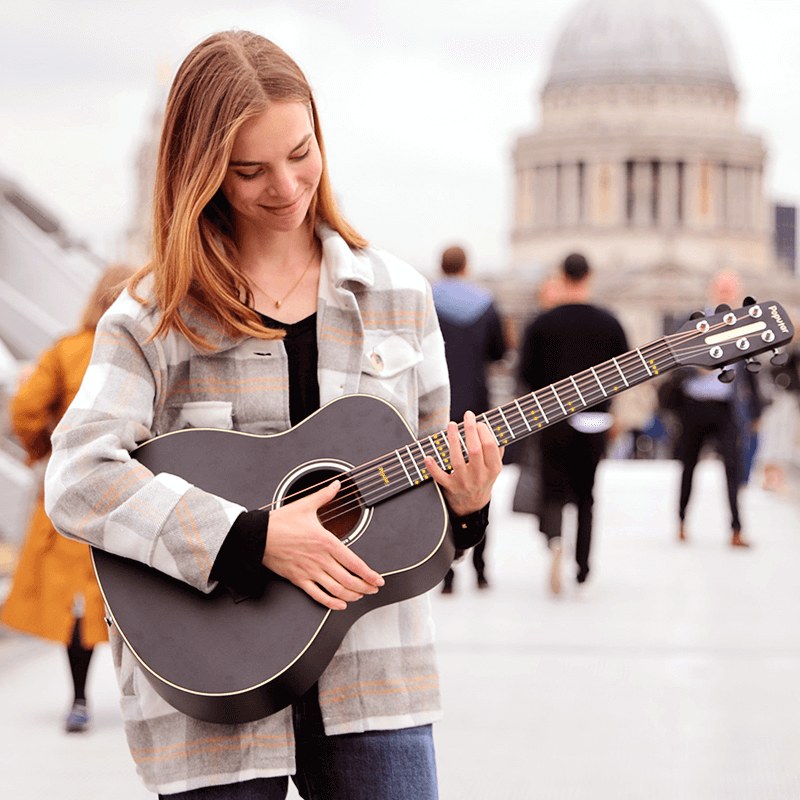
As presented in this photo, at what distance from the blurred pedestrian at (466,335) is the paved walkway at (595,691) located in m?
0.82

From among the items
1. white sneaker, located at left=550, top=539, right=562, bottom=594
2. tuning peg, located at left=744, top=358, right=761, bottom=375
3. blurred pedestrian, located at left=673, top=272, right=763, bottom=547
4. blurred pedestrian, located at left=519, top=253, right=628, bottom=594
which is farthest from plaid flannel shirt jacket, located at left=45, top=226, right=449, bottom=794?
blurred pedestrian, located at left=673, top=272, right=763, bottom=547

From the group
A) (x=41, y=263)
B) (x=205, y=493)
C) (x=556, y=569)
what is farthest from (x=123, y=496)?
(x=41, y=263)

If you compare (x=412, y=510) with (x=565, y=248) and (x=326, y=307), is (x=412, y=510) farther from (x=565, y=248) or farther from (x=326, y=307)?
(x=565, y=248)

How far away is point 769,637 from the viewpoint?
631 centimetres

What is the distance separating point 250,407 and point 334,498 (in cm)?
18

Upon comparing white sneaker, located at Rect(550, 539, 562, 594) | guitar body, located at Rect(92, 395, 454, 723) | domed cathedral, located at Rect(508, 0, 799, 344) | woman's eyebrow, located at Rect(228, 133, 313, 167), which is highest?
domed cathedral, located at Rect(508, 0, 799, 344)

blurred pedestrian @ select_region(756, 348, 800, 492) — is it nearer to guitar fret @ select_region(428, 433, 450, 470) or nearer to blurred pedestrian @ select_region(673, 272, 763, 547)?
blurred pedestrian @ select_region(673, 272, 763, 547)

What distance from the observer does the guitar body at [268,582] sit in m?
1.89

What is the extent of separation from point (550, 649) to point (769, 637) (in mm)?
1030

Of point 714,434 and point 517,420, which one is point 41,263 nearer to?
point 714,434

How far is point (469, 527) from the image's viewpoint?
82.1 inches

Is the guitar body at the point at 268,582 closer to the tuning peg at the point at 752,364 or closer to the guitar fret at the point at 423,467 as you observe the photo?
the guitar fret at the point at 423,467

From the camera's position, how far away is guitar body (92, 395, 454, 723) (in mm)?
1894

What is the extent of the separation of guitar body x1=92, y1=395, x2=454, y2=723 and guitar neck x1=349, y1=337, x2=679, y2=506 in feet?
0.06
